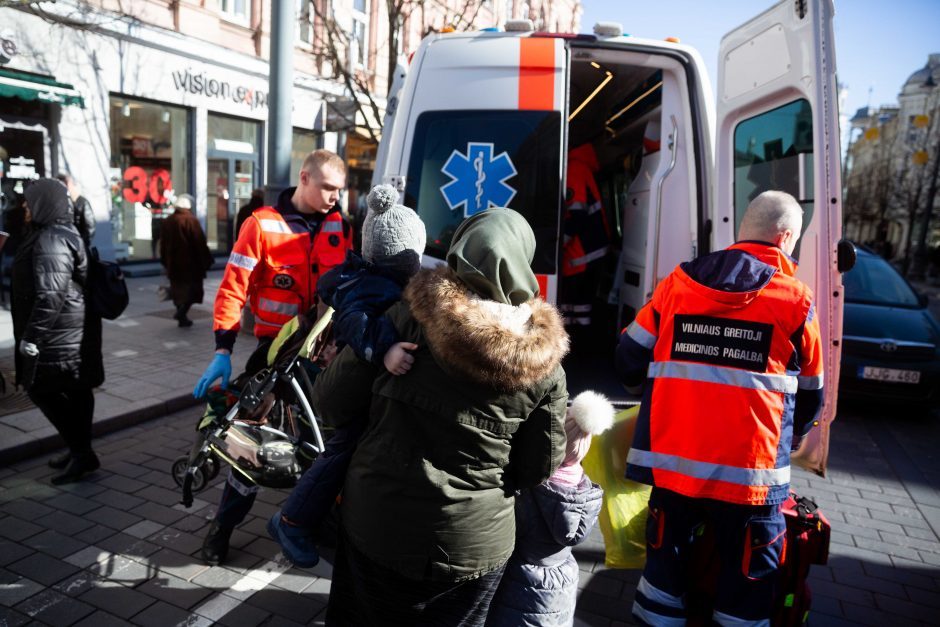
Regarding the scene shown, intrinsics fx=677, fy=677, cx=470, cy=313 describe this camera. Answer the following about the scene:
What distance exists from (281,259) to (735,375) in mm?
2285

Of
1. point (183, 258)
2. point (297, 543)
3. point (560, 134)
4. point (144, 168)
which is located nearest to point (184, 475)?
point (297, 543)

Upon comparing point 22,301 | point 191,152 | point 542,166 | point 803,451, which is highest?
point 191,152

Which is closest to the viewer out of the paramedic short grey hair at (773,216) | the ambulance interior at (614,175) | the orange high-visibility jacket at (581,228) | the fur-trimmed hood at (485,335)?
the fur-trimmed hood at (485,335)

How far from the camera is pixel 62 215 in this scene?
160 inches

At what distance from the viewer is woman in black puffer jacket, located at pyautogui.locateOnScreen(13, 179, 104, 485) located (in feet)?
13.0

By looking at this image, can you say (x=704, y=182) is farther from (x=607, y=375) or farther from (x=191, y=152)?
(x=191, y=152)

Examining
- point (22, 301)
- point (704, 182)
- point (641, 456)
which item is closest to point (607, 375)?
point (704, 182)

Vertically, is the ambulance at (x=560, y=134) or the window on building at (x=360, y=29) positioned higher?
the window on building at (x=360, y=29)

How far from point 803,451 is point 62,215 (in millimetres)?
4397

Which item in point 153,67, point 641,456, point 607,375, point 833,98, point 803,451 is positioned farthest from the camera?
point 153,67

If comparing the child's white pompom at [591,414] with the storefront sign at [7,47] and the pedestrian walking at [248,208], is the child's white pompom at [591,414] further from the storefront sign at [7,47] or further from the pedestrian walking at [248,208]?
the storefront sign at [7,47]

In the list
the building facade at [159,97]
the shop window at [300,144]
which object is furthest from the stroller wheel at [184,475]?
the shop window at [300,144]

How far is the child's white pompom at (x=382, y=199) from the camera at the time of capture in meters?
2.32

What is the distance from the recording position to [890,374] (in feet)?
21.9
